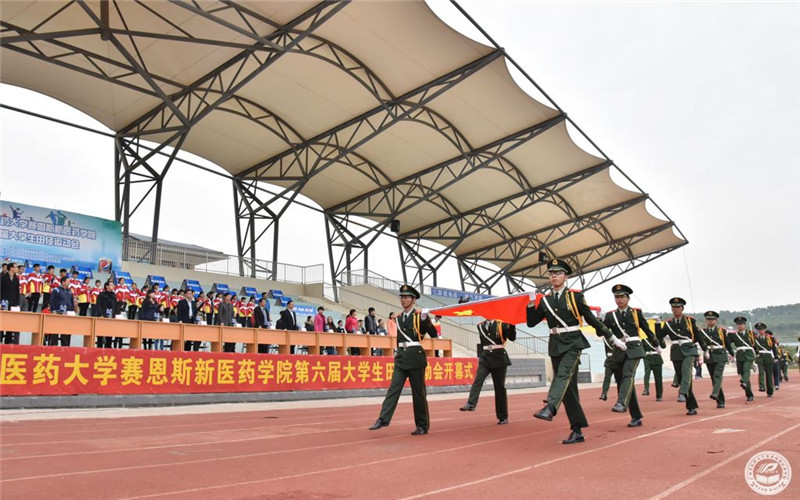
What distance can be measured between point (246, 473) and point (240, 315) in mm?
13153

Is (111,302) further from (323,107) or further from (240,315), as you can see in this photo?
(323,107)

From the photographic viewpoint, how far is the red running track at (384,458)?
14.2 ft

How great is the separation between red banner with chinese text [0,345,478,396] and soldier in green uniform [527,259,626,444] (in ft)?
27.3

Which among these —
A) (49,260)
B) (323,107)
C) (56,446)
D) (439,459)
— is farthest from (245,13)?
(439,459)

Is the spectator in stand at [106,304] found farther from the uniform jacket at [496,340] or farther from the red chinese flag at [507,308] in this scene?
the uniform jacket at [496,340]

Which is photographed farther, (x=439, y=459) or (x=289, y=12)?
(x=289, y=12)

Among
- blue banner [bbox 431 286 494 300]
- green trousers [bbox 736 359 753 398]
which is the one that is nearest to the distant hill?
blue banner [bbox 431 286 494 300]

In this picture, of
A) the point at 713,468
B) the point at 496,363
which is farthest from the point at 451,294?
the point at 713,468

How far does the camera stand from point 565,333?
670 centimetres

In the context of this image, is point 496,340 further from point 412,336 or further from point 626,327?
point 626,327

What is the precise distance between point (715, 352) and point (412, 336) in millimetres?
7188

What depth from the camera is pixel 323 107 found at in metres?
22.9

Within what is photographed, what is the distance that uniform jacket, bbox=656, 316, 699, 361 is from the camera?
1076cm

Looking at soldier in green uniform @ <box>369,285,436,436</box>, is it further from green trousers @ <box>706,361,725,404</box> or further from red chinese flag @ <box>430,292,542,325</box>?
green trousers @ <box>706,361,725,404</box>
